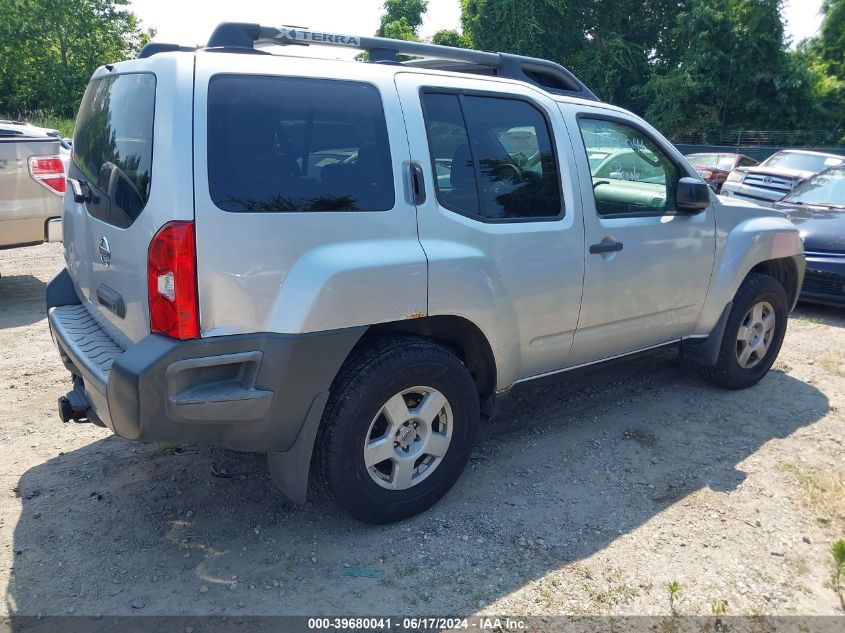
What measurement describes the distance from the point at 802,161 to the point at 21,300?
43.9ft

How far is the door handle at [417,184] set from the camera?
304 centimetres

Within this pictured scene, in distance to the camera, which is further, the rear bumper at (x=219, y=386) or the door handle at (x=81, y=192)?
the door handle at (x=81, y=192)

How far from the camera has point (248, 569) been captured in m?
2.94

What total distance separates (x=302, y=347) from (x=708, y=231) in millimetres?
2879

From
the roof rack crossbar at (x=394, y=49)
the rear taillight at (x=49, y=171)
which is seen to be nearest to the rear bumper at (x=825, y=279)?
the roof rack crossbar at (x=394, y=49)

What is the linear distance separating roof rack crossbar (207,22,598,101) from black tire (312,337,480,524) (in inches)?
55.8

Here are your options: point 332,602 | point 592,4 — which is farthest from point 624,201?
point 592,4

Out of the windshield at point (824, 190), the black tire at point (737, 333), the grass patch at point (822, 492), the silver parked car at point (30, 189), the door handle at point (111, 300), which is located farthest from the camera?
the windshield at point (824, 190)

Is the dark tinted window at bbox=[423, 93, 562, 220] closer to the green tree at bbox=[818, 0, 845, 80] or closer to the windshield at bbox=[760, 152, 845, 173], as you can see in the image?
the windshield at bbox=[760, 152, 845, 173]

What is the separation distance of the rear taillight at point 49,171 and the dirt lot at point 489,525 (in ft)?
9.79

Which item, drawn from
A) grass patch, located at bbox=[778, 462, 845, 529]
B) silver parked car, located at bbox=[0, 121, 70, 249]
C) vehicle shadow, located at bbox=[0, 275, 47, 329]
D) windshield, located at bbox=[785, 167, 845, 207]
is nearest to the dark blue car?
windshield, located at bbox=[785, 167, 845, 207]

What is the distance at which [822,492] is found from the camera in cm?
364

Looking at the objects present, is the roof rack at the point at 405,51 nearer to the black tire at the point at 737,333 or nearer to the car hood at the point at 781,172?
the black tire at the point at 737,333

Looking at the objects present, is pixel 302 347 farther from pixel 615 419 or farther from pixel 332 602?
pixel 615 419
